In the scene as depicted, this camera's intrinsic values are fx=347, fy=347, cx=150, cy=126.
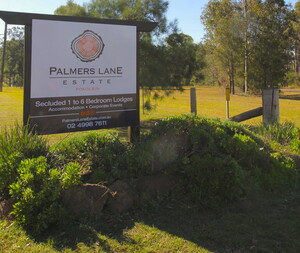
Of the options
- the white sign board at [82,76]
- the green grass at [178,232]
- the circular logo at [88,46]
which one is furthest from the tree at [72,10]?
the green grass at [178,232]

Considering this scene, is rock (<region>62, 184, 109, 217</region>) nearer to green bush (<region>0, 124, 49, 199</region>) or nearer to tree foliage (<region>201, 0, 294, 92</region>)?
green bush (<region>0, 124, 49, 199</region>)

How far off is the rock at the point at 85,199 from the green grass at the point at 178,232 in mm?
145

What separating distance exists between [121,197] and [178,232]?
84 centimetres

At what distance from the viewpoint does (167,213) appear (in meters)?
4.27

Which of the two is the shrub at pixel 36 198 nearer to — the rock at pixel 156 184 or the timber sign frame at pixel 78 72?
the rock at pixel 156 184

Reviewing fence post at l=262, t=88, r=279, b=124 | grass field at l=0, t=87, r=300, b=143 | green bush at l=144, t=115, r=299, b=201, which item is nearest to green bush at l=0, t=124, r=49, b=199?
grass field at l=0, t=87, r=300, b=143

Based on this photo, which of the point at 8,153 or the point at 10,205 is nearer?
the point at 10,205

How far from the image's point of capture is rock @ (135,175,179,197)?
451 centimetres

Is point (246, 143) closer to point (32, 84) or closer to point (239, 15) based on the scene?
point (32, 84)

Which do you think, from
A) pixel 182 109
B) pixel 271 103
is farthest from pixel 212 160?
pixel 182 109

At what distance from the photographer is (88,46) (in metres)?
5.66

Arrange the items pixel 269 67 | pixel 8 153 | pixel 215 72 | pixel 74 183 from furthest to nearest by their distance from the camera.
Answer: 1. pixel 215 72
2. pixel 269 67
3. pixel 8 153
4. pixel 74 183

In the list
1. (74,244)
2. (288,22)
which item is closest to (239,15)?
(288,22)

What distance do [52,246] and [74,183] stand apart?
765mm
